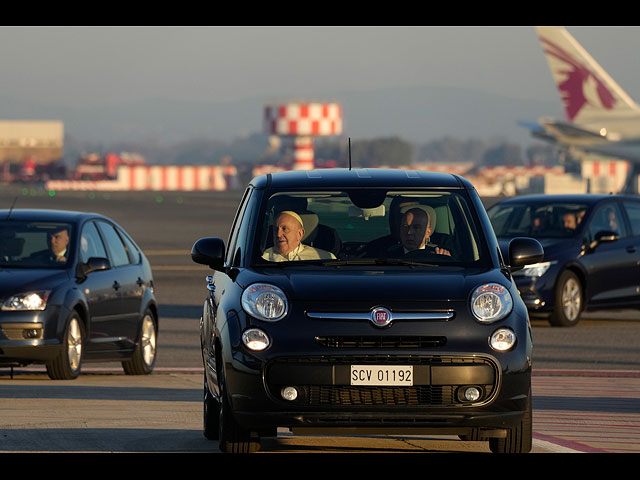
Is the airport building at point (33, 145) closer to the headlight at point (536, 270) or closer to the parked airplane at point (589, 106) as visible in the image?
the parked airplane at point (589, 106)

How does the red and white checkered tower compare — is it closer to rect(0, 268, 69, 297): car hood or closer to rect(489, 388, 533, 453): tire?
rect(0, 268, 69, 297): car hood

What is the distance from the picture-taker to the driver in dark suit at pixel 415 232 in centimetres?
881

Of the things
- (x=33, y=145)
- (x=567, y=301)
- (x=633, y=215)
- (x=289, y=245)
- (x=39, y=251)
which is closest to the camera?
(x=289, y=245)

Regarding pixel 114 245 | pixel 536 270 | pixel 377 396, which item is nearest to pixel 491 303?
pixel 377 396

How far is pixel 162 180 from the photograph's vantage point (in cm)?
13825

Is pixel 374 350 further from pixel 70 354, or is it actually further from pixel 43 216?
pixel 43 216

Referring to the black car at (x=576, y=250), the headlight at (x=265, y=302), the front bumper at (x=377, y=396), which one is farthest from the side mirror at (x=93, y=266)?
the black car at (x=576, y=250)

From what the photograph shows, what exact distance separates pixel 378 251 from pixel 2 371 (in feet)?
22.2

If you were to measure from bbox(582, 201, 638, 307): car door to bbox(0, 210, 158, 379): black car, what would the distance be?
6.65 m

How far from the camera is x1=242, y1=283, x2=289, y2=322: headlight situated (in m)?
8.03

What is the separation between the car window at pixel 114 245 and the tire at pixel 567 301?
6.25 m

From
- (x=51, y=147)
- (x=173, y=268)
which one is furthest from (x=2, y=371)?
(x=51, y=147)

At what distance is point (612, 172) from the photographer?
124375mm

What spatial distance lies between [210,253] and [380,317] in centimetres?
152
